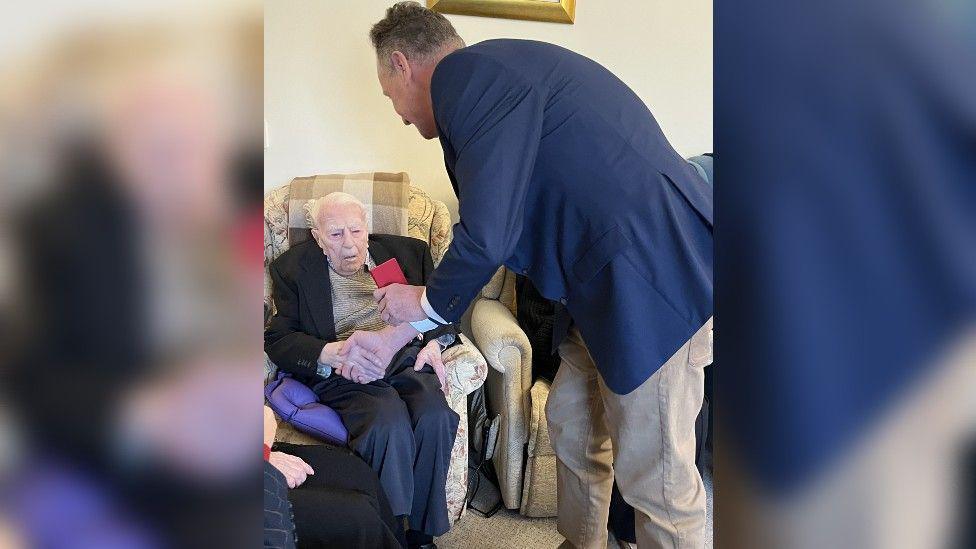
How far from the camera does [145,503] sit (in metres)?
0.18

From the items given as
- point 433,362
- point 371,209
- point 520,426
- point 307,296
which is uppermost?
point 371,209

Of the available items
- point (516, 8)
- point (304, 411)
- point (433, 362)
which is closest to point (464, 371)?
point (433, 362)

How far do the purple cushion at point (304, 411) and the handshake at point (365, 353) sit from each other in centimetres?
11

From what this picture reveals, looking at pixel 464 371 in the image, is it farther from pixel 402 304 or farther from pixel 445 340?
pixel 402 304

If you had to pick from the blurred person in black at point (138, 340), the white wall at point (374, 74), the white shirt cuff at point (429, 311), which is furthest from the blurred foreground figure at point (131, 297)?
the white wall at point (374, 74)

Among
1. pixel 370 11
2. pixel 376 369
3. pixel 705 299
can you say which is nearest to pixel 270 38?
pixel 370 11

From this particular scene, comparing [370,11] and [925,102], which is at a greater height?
[370,11]

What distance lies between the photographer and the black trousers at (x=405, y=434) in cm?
180

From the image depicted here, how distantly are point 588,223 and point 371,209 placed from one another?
1.25m

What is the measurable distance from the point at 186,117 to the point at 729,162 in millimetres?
158

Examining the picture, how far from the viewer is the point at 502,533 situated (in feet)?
7.01

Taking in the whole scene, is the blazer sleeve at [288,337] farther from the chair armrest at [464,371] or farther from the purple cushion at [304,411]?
the chair armrest at [464,371]

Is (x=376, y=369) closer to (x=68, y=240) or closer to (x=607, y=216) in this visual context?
(x=607, y=216)

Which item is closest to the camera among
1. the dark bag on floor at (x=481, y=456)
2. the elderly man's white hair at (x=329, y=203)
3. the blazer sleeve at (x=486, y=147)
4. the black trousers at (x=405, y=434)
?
the blazer sleeve at (x=486, y=147)
